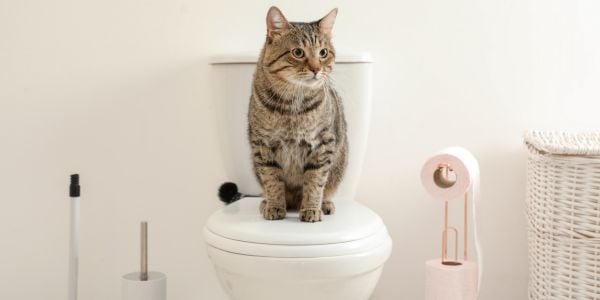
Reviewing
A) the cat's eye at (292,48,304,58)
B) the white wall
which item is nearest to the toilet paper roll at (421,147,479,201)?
the white wall

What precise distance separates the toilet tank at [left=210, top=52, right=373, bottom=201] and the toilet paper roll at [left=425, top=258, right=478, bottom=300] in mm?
341

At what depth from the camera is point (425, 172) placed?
6.12 feet

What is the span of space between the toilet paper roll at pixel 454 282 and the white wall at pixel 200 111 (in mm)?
385

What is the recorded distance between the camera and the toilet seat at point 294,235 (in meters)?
1.46

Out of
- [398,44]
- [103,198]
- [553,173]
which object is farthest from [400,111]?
[103,198]

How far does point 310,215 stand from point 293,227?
0.33 feet

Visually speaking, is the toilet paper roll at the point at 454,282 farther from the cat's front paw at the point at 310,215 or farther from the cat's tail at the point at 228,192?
the cat's tail at the point at 228,192

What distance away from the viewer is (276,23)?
1.67 meters

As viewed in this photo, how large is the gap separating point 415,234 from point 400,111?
0.40 m

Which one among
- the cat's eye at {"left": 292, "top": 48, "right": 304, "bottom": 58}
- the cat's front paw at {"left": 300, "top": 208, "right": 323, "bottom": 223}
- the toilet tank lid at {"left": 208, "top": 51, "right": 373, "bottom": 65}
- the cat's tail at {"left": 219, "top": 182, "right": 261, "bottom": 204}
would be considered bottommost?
the cat's front paw at {"left": 300, "top": 208, "right": 323, "bottom": 223}

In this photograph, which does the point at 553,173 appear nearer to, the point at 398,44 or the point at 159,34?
the point at 398,44

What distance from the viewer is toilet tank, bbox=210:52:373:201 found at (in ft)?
6.60

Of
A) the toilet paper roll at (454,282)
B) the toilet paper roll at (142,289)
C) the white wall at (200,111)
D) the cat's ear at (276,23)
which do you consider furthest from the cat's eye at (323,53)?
the toilet paper roll at (142,289)

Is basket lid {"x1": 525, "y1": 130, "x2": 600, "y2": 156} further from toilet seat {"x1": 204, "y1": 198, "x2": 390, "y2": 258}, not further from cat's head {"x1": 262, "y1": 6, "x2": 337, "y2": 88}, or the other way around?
cat's head {"x1": 262, "y1": 6, "x2": 337, "y2": 88}
